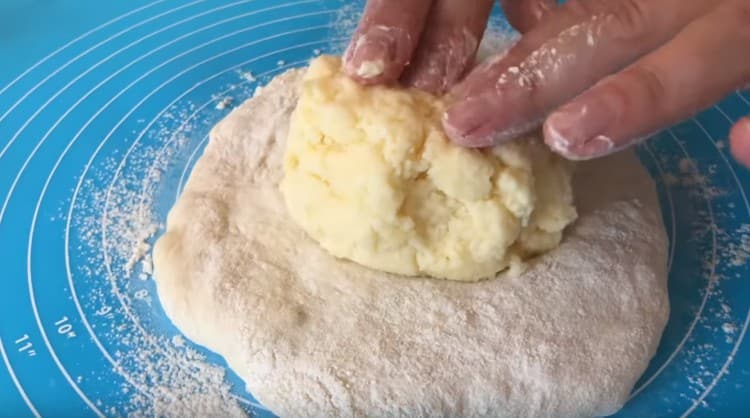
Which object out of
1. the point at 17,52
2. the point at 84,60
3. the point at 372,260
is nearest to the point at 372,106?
the point at 372,260

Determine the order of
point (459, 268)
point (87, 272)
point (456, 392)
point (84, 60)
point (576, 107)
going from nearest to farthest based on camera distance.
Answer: point (576, 107) → point (456, 392) → point (459, 268) → point (87, 272) → point (84, 60)

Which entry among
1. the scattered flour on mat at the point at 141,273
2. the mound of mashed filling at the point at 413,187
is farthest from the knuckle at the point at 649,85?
the scattered flour on mat at the point at 141,273

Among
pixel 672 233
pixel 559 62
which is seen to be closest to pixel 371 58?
pixel 559 62

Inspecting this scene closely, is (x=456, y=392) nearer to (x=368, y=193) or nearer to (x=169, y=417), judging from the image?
(x=368, y=193)

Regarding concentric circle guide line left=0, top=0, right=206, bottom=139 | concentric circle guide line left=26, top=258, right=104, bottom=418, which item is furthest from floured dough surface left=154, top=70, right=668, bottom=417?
concentric circle guide line left=0, top=0, right=206, bottom=139

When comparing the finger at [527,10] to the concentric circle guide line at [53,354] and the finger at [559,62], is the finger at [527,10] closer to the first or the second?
the finger at [559,62]

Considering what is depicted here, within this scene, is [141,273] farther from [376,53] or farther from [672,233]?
[672,233]
